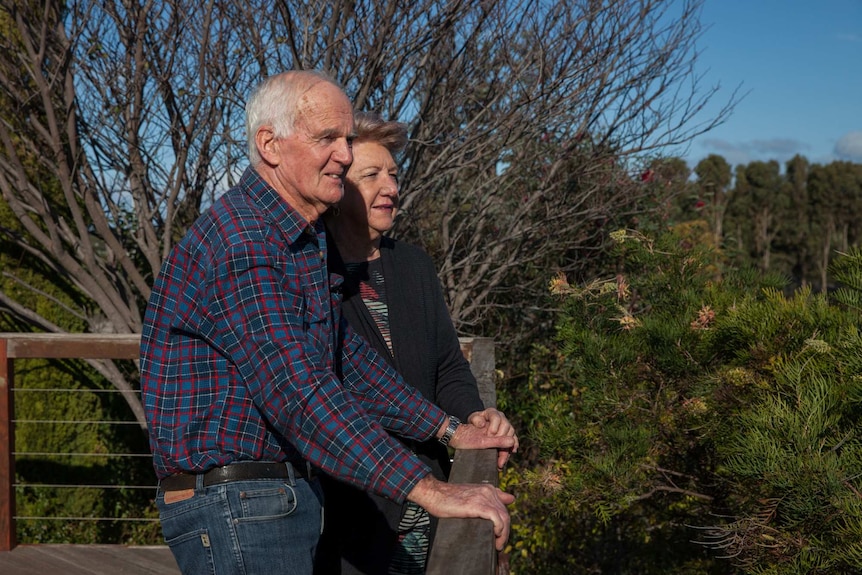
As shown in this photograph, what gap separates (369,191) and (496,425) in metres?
0.76

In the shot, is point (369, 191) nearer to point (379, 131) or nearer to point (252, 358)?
point (379, 131)

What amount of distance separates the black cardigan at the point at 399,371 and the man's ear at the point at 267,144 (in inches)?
22.6

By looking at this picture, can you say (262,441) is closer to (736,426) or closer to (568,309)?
(736,426)

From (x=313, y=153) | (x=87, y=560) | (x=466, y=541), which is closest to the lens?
(x=466, y=541)

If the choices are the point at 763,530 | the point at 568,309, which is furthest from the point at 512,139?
the point at 763,530

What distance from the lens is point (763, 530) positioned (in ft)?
7.72

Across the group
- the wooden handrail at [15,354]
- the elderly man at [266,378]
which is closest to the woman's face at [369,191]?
the elderly man at [266,378]

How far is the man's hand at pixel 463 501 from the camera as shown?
1410 mm

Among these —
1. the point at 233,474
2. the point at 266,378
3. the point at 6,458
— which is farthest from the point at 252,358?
the point at 6,458

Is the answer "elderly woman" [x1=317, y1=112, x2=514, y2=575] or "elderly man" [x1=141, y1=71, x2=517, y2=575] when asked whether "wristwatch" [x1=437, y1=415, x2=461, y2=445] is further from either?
"elderly man" [x1=141, y1=71, x2=517, y2=575]

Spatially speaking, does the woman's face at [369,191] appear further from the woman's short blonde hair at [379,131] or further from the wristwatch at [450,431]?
the wristwatch at [450,431]

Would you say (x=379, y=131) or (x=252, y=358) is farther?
(x=379, y=131)

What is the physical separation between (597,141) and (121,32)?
2931 millimetres

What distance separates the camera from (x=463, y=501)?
143 centimetres
